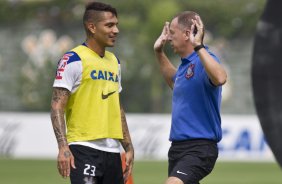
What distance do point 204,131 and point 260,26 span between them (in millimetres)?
3096

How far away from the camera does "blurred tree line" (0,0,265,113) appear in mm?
39406

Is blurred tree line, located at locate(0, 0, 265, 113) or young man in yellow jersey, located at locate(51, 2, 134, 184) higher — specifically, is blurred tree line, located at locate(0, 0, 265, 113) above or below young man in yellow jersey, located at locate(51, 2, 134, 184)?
below

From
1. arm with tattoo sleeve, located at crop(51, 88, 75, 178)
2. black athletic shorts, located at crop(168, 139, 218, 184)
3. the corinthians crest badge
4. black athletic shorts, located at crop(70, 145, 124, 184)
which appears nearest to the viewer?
arm with tattoo sleeve, located at crop(51, 88, 75, 178)

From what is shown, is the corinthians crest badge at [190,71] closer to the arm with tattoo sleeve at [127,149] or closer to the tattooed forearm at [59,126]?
the arm with tattoo sleeve at [127,149]

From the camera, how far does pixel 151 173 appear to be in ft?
68.6

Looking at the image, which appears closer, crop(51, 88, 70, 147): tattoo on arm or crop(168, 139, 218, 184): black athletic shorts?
crop(51, 88, 70, 147): tattoo on arm

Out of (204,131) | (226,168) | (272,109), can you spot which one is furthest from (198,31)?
(226,168)

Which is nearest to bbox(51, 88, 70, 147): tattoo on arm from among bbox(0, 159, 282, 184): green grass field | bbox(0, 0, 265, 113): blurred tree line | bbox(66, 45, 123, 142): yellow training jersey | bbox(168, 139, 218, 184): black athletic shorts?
bbox(66, 45, 123, 142): yellow training jersey

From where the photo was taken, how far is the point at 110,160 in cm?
819

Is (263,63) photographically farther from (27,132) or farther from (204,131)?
(27,132)

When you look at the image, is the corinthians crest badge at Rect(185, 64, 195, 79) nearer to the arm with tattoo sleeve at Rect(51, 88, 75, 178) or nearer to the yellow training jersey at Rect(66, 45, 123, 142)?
the yellow training jersey at Rect(66, 45, 123, 142)

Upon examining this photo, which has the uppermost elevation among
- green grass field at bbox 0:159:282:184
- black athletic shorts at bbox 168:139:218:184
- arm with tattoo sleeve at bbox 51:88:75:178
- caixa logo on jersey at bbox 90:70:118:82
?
caixa logo on jersey at bbox 90:70:118:82

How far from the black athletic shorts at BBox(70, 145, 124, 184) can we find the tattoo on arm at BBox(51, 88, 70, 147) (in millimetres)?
232

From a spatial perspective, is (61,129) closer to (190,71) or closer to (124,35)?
(190,71)
